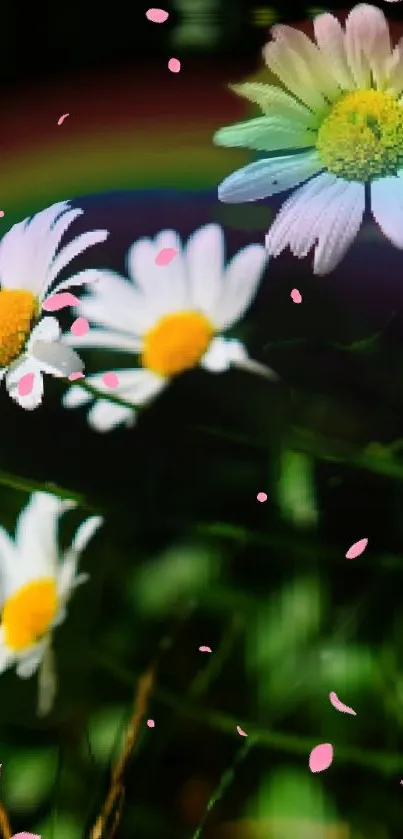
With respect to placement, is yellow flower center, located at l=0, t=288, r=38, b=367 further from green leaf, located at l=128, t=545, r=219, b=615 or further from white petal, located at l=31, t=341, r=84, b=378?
green leaf, located at l=128, t=545, r=219, b=615

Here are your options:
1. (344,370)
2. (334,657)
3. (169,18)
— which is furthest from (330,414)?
(169,18)

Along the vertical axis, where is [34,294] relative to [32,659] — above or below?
above

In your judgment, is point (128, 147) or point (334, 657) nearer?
point (334, 657)

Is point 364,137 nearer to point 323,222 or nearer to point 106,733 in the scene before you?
point 323,222

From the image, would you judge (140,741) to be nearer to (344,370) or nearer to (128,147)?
(344,370)

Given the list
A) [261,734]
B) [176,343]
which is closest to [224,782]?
[261,734]

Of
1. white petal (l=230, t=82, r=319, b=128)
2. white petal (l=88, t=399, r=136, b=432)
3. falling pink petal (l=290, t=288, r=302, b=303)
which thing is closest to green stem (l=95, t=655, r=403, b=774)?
white petal (l=88, t=399, r=136, b=432)

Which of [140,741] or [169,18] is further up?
[169,18]
